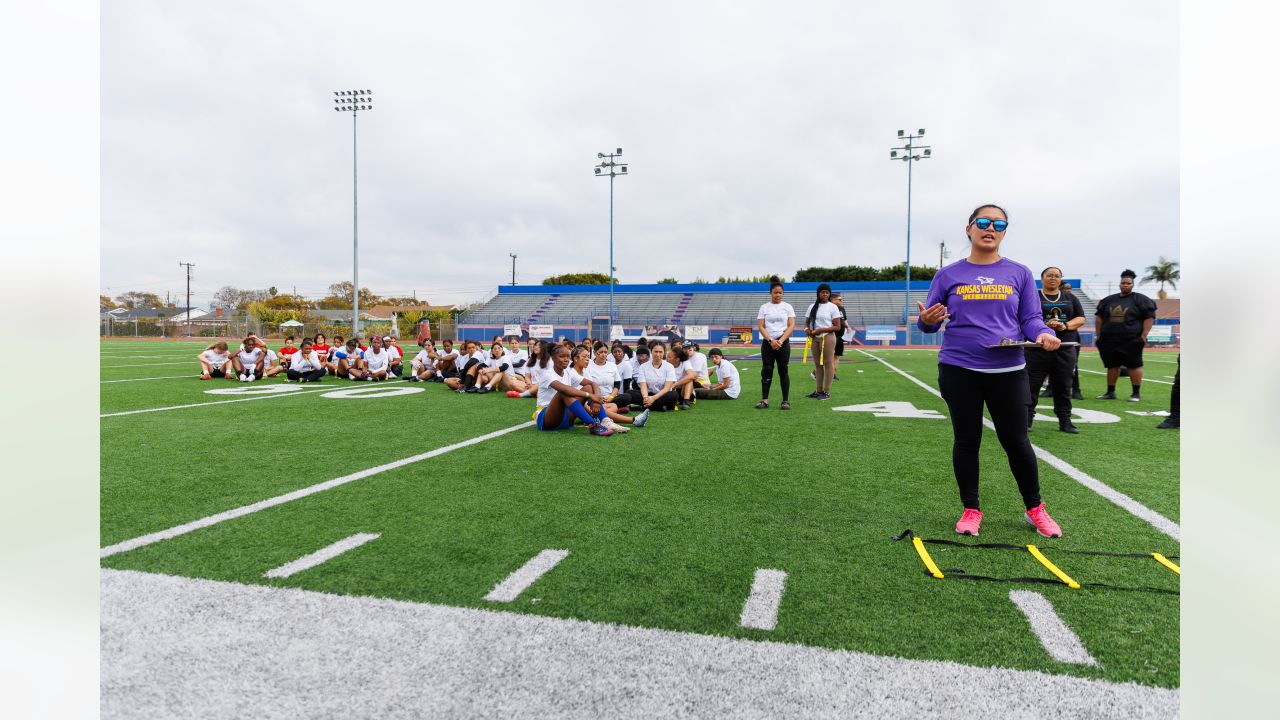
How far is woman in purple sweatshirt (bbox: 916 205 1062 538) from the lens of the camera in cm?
352

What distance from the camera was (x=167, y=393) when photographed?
35.1 feet

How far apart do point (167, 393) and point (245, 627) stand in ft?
34.1

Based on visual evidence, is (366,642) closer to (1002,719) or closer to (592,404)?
(1002,719)

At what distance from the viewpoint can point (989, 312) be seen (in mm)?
3521

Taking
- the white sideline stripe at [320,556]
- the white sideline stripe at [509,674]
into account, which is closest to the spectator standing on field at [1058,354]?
the white sideline stripe at [509,674]

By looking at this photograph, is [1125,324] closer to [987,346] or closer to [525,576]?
[987,346]

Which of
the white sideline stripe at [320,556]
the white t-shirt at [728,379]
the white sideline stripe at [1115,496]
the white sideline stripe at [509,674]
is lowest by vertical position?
the white sideline stripe at [509,674]

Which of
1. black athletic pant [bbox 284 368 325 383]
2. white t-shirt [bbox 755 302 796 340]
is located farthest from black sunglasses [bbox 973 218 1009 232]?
black athletic pant [bbox 284 368 325 383]

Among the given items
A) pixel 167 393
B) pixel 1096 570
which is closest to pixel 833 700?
pixel 1096 570

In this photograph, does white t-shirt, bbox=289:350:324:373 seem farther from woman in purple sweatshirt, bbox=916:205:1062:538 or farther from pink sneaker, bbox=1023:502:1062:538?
pink sneaker, bbox=1023:502:1062:538

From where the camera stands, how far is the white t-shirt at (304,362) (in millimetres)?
13752

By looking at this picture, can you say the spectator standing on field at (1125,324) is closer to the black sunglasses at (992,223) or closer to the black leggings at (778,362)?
the black leggings at (778,362)
